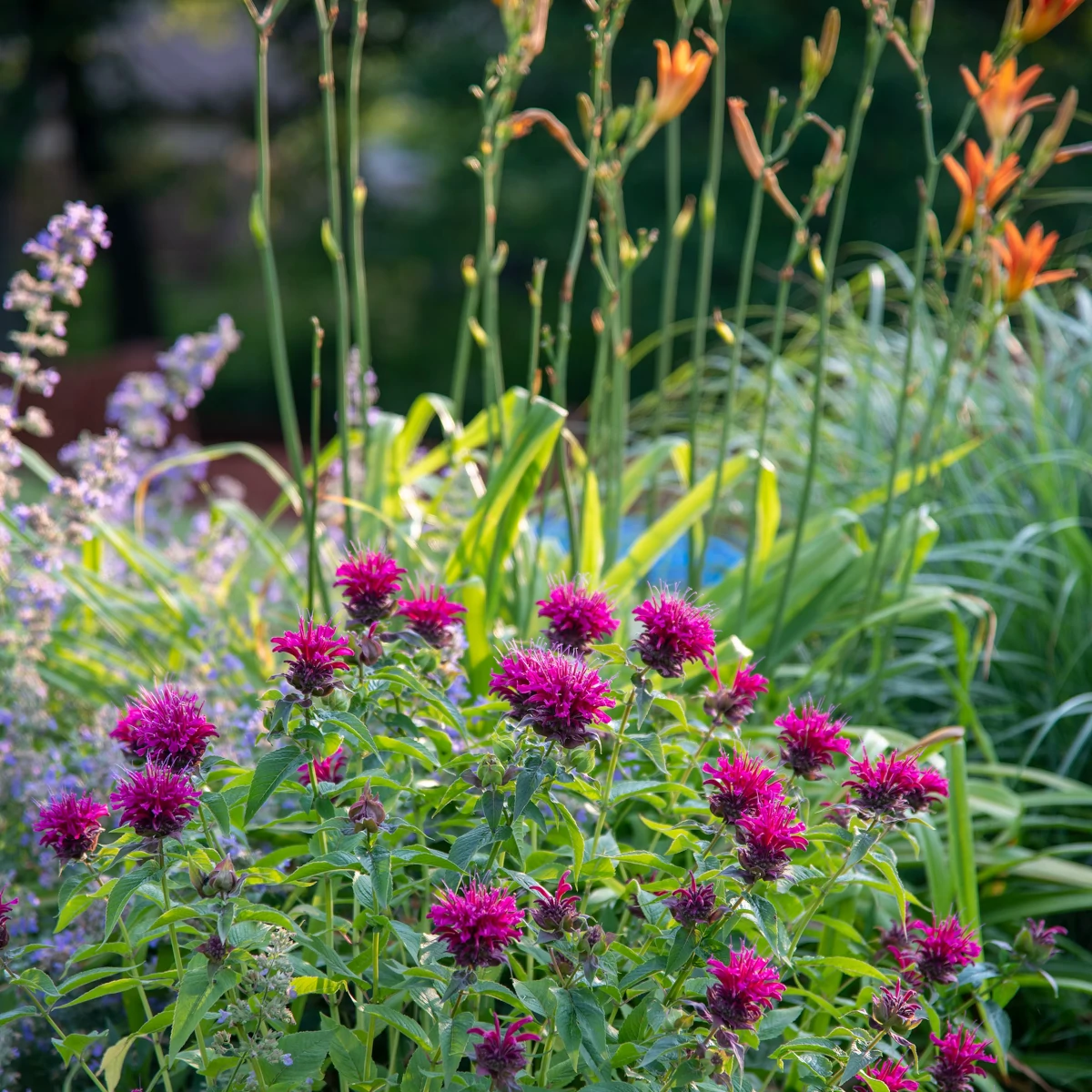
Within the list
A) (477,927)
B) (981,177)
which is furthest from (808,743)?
(981,177)

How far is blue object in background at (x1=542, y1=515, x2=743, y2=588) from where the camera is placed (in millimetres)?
2809

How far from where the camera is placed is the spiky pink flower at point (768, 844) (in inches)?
39.8

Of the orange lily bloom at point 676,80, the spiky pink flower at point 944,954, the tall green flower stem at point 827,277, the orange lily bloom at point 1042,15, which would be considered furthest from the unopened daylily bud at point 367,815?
the orange lily bloom at point 1042,15

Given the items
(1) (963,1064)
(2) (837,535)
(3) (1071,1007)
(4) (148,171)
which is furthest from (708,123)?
(1) (963,1064)

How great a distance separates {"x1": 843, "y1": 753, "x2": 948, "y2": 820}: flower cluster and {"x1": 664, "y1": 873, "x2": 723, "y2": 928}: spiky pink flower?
0.17 meters

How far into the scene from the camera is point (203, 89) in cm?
1217

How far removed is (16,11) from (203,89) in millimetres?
2472

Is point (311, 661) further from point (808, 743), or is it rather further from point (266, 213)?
point (266, 213)

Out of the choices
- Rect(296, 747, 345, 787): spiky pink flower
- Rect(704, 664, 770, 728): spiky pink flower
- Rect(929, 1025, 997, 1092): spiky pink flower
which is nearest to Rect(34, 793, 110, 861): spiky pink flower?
Rect(296, 747, 345, 787): spiky pink flower

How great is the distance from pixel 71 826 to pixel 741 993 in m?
0.64

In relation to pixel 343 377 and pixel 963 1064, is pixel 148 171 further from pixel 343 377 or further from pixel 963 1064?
pixel 963 1064

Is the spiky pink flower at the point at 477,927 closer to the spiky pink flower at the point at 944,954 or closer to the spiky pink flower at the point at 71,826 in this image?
the spiky pink flower at the point at 71,826

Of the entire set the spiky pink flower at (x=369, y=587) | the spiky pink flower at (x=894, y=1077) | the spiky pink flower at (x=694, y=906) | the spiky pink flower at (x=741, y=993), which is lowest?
the spiky pink flower at (x=894, y=1077)

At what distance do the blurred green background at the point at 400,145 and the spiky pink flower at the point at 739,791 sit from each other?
22.4ft
